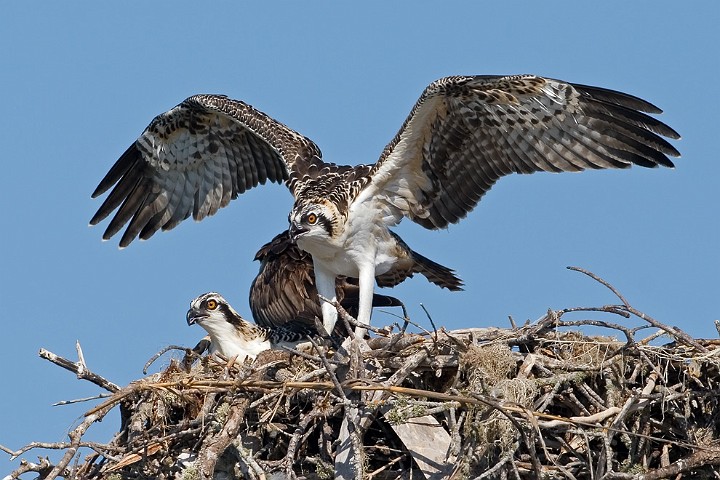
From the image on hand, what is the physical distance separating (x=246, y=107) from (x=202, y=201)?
4.19ft

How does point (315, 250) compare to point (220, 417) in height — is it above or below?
above

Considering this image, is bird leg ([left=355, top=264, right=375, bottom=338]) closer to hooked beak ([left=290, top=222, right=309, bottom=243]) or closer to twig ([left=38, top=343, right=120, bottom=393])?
hooked beak ([left=290, top=222, right=309, bottom=243])

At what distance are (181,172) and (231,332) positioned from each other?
8.60 ft

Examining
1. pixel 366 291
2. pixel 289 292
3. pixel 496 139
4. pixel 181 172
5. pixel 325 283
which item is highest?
pixel 181 172

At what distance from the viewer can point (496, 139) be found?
32.1 feet

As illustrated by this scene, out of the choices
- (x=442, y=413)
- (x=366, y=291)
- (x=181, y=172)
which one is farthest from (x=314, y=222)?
(x=181, y=172)

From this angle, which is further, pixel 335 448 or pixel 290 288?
pixel 290 288

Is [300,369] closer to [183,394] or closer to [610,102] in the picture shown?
[183,394]

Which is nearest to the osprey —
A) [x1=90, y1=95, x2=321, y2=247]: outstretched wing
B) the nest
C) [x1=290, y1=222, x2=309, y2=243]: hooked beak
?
[x1=290, y1=222, x2=309, y2=243]: hooked beak

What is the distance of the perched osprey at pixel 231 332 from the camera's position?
9.75 m

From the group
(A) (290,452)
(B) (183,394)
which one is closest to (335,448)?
(A) (290,452)

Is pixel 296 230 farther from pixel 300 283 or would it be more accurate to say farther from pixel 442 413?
pixel 442 413

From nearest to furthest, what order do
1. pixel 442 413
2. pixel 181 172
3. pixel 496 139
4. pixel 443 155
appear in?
1. pixel 442 413
2. pixel 496 139
3. pixel 443 155
4. pixel 181 172

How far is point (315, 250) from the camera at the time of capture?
31.4ft
